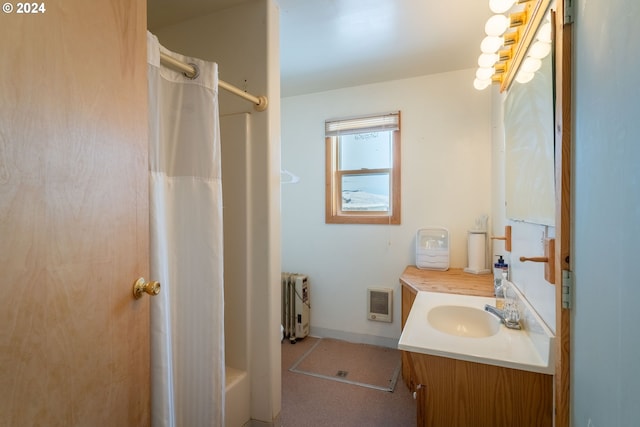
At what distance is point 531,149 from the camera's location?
1175 mm

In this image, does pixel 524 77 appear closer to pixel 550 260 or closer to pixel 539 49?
pixel 539 49

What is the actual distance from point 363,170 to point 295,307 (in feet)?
4.88

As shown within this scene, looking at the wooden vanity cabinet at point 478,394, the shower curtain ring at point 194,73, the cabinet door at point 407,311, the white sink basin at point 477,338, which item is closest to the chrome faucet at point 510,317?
the white sink basin at point 477,338

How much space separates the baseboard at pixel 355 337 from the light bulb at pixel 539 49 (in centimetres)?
232

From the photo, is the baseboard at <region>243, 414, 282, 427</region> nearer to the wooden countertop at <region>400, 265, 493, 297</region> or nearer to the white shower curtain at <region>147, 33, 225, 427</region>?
the white shower curtain at <region>147, 33, 225, 427</region>

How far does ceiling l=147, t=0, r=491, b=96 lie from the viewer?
1.64 metres

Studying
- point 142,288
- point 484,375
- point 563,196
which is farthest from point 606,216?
point 142,288

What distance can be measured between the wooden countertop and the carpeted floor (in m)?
0.77

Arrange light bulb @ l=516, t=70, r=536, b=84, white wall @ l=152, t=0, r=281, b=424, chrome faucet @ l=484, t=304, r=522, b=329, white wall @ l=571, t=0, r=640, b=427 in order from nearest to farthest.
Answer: white wall @ l=571, t=0, r=640, b=427
light bulb @ l=516, t=70, r=536, b=84
chrome faucet @ l=484, t=304, r=522, b=329
white wall @ l=152, t=0, r=281, b=424

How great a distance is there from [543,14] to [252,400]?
220 centimetres

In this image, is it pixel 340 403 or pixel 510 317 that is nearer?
pixel 510 317

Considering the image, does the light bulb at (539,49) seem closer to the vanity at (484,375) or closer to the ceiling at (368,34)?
the ceiling at (368,34)

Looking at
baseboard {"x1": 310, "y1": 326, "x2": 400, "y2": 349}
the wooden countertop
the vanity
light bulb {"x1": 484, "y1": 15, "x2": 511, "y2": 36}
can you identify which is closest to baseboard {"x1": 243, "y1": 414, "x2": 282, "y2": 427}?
the vanity

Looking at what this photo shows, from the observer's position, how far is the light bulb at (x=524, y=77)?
3.88 feet
